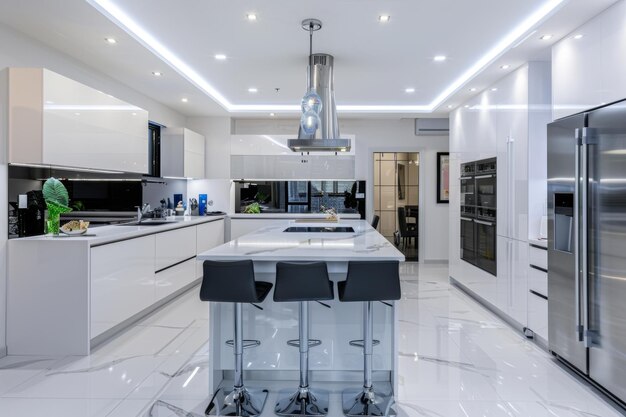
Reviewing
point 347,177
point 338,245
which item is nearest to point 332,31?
point 338,245

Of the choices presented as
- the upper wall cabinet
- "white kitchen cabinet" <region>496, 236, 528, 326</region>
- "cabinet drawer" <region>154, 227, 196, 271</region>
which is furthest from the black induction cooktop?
the upper wall cabinet

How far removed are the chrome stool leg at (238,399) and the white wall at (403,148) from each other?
4.89 metres

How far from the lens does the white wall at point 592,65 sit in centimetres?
258

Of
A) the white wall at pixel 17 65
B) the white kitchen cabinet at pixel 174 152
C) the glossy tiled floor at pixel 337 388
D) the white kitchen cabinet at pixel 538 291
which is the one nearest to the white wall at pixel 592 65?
the white kitchen cabinet at pixel 538 291

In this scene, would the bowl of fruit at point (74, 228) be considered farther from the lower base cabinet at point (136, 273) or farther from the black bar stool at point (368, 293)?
the black bar stool at point (368, 293)

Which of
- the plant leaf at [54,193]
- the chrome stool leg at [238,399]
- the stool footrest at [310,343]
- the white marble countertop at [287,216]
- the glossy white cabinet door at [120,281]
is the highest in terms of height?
the plant leaf at [54,193]

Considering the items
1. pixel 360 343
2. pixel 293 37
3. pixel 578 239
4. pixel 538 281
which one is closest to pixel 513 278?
pixel 538 281

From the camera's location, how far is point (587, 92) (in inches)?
113

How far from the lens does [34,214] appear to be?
132 inches

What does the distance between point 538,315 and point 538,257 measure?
18.8 inches

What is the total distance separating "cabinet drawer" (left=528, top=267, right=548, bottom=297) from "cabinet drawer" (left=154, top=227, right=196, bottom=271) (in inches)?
139

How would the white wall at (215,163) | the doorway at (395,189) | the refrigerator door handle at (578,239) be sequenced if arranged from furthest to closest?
the doorway at (395,189) < the white wall at (215,163) < the refrigerator door handle at (578,239)

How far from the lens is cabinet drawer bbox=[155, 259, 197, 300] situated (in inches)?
170

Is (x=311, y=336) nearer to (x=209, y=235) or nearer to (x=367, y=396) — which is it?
(x=367, y=396)
